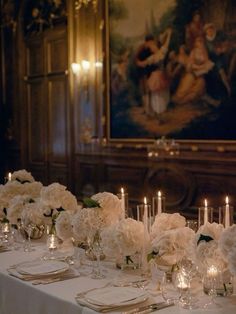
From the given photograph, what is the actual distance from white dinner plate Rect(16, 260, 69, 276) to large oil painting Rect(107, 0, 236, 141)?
3561 mm

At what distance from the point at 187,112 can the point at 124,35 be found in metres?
1.48

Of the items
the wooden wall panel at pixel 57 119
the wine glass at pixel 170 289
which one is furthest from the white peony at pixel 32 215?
the wooden wall panel at pixel 57 119

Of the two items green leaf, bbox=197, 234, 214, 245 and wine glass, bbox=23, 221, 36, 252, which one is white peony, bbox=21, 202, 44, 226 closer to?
wine glass, bbox=23, 221, 36, 252

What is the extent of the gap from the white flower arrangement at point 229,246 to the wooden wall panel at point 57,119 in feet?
19.8

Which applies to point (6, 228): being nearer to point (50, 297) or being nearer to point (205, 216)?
point (50, 297)

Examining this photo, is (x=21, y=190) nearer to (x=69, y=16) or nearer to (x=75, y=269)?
(x=75, y=269)

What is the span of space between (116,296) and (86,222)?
0.57 m

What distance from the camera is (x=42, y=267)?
2.53m

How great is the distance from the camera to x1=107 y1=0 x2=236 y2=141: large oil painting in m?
5.74

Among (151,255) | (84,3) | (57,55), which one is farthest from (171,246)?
(57,55)

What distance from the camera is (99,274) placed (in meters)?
2.42

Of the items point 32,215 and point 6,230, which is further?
point 6,230

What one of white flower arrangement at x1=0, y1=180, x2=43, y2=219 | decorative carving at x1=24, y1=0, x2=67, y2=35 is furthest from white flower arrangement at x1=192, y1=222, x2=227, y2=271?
decorative carving at x1=24, y1=0, x2=67, y2=35

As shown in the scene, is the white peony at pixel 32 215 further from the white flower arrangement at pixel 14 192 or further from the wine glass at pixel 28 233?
the white flower arrangement at pixel 14 192
